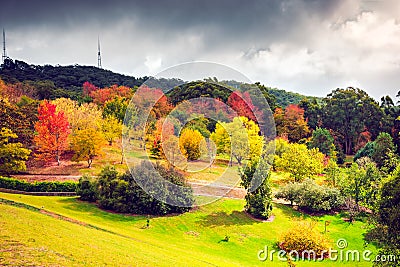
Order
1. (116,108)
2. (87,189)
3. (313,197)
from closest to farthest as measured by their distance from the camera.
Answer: (87,189) < (313,197) < (116,108)

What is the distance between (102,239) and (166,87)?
12418mm

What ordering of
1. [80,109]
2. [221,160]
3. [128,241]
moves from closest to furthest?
[128,241] < [221,160] < [80,109]

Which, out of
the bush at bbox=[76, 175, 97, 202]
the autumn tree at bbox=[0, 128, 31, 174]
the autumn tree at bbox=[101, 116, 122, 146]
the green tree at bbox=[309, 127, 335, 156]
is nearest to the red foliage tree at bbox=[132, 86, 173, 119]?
the autumn tree at bbox=[101, 116, 122, 146]

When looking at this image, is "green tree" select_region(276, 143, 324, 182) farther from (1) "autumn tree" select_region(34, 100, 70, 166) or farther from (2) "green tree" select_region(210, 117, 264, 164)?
(1) "autumn tree" select_region(34, 100, 70, 166)

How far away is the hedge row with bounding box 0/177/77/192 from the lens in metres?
28.3

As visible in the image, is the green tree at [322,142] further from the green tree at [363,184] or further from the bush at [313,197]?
the green tree at [363,184]

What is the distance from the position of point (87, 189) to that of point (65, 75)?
85.0 metres

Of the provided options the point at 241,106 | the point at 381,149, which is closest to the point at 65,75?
the point at 241,106

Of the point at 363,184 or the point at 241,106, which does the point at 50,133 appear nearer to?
the point at 241,106

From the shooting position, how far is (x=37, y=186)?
1146 inches

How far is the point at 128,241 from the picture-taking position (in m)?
18.1

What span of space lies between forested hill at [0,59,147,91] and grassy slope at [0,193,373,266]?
7052 cm

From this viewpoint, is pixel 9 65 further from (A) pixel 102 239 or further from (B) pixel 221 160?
(A) pixel 102 239

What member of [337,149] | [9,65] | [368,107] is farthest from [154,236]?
[9,65]
